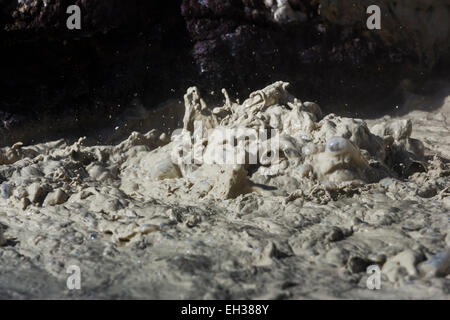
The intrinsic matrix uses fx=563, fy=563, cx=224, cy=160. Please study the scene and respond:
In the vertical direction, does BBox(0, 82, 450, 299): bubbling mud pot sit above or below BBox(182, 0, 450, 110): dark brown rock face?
below

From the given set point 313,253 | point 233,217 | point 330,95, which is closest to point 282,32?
point 330,95

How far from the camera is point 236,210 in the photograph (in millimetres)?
3299

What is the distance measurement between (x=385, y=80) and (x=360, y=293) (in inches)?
129

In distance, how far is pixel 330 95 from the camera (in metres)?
5.12

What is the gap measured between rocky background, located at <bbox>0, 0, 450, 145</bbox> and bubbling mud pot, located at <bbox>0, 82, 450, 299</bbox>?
38cm

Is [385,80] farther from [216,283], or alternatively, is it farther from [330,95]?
[216,283]

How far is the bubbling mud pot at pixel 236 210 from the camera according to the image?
252 cm

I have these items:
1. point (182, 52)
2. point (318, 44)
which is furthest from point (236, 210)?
point (318, 44)

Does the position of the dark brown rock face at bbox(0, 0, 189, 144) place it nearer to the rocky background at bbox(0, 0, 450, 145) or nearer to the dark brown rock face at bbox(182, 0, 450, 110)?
the rocky background at bbox(0, 0, 450, 145)

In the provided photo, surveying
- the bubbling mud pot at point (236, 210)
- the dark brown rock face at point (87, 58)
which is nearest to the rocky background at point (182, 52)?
the dark brown rock face at point (87, 58)

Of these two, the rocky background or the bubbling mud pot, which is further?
the rocky background

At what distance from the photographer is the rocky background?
4266 millimetres

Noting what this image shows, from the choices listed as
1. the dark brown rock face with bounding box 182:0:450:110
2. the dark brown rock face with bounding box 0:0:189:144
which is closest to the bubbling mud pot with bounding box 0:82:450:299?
the dark brown rock face with bounding box 0:0:189:144

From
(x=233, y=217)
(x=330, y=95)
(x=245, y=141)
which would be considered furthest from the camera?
(x=330, y=95)
